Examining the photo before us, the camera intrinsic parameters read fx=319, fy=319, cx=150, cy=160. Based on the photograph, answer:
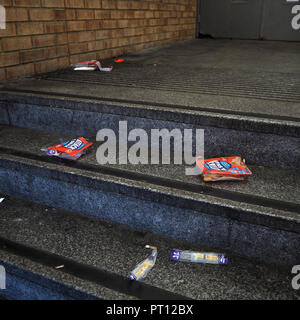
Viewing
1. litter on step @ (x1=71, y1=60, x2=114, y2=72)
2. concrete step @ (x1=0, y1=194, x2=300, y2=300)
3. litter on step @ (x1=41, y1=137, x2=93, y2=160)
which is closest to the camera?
concrete step @ (x1=0, y1=194, x2=300, y2=300)

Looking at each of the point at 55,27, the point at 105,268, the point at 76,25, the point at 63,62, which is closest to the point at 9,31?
the point at 55,27

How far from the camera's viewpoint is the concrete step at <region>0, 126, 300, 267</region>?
1.07 metres

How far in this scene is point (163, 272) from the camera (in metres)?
1.07

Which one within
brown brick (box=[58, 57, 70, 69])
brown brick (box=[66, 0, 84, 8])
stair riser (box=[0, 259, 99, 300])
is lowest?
stair riser (box=[0, 259, 99, 300])

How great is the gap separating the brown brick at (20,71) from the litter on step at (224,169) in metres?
1.45

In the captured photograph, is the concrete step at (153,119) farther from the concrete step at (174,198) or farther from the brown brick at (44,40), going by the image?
the brown brick at (44,40)

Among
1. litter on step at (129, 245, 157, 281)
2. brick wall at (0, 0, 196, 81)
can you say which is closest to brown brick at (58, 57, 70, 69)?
brick wall at (0, 0, 196, 81)

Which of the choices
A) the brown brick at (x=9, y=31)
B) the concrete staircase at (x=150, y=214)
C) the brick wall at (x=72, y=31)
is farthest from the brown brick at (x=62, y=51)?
the concrete staircase at (x=150, y=214)

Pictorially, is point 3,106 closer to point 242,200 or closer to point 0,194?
point 0,194

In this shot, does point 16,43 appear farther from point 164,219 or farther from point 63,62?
point 164,219

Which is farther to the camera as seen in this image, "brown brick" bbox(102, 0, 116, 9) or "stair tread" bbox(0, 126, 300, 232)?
"brown brick" bbox(102, 0, 116, 9)

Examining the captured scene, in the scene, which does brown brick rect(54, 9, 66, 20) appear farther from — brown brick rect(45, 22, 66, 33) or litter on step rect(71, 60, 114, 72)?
litter on step rect(71, 60, 114, 72)

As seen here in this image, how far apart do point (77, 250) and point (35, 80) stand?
4.67ft

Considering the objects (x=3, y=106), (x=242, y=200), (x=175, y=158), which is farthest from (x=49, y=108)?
(x=242, y=200)
